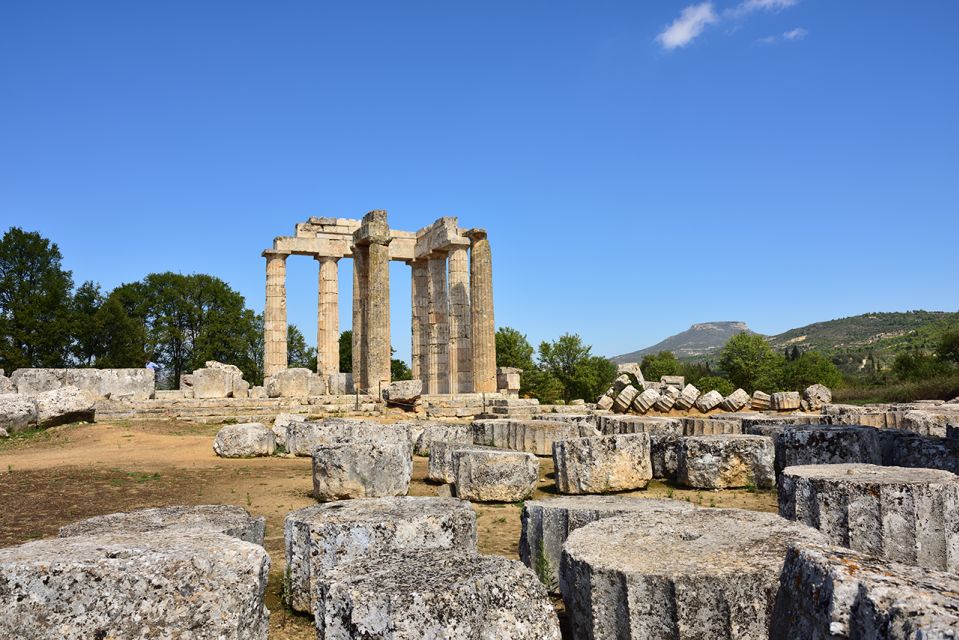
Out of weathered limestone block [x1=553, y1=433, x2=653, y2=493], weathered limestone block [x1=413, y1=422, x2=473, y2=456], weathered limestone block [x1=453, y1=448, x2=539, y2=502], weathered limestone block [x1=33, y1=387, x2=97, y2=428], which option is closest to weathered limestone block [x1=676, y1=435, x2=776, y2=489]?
weathered limestone block [x1=553, y1=433, x2=653, y2=493]

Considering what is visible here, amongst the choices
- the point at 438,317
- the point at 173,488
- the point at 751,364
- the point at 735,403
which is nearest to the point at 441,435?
the point at 173,488

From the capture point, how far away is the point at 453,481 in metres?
8.81

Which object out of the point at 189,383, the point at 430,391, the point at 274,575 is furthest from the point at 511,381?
the point at 274,575

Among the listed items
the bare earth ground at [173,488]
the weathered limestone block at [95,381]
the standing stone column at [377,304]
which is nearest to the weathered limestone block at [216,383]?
the weathered limestone block at [95,381]

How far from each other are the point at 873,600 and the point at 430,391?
27662 millimetres

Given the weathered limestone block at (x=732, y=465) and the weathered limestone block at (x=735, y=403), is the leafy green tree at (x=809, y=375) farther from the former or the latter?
the weathered limestone block at (x=732, y=465)

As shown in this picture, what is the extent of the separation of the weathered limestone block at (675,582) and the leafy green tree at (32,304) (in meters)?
44.2

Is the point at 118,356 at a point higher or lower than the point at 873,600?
higher

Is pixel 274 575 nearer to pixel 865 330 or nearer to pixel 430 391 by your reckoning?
pixel 430 391

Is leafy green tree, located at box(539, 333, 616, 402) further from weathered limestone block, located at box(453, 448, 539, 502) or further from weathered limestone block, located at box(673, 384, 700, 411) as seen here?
weathered limestone block, located at box(453, 448, 539, 502)

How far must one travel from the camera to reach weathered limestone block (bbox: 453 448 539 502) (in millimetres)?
8508

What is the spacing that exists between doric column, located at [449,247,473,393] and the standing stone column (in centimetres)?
306

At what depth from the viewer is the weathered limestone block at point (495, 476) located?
8.51 metres

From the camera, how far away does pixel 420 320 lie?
31.4 m
